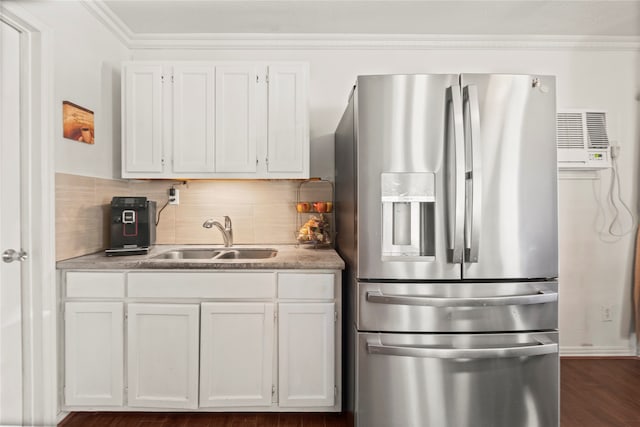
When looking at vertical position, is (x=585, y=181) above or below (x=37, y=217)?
above

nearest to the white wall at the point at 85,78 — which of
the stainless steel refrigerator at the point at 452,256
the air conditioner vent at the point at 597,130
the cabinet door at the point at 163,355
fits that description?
the cabinet door at the point at 163,355

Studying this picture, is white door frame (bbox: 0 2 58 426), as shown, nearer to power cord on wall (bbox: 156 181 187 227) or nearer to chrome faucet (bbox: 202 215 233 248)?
power cord on wall (bbox: 156 181 187 227)

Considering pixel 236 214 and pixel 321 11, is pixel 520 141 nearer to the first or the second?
pixel 321 11

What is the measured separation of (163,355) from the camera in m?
2.30

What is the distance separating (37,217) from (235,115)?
1249mm

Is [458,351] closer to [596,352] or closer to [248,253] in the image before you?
[248,253]

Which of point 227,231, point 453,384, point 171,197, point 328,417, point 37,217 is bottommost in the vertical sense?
point 328,417

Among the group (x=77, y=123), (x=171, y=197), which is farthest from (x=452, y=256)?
(x=77, y=123)

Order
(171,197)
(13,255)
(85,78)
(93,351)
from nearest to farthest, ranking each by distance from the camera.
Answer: (13,255)
(93,351)
(85,78)
(171,197)

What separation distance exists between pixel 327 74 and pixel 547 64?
66.1 inches

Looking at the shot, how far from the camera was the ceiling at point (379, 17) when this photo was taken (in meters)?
2.70

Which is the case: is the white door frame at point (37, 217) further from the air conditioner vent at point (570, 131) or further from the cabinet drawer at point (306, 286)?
the air conditioner vent at point (570, 131)

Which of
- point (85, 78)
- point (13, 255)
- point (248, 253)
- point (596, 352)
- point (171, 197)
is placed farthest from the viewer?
point (596, 352)

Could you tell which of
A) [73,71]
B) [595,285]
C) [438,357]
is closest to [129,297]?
[73,71]
